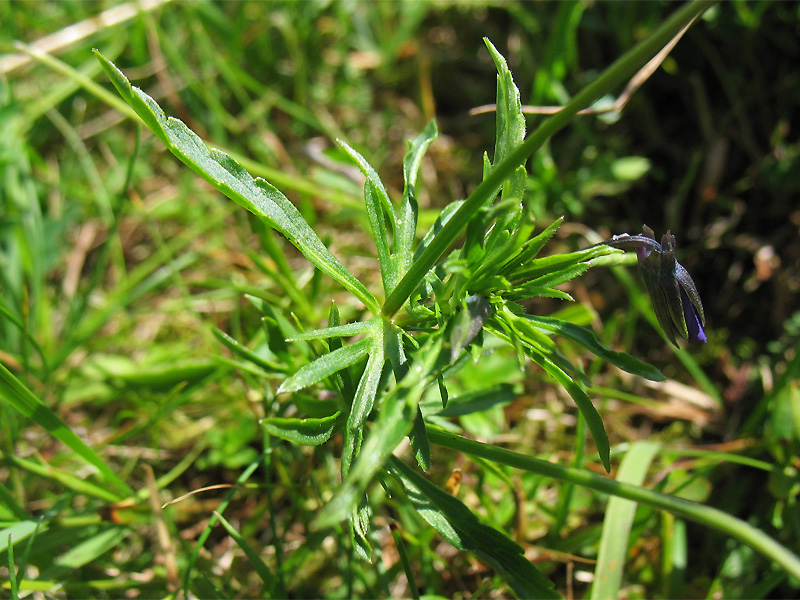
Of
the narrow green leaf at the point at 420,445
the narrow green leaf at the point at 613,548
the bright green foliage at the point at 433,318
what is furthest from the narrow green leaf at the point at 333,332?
the narrow green leaf at the point at 613,548

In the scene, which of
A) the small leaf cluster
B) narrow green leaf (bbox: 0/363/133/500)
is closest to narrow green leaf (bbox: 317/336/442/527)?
the small leaf cluster

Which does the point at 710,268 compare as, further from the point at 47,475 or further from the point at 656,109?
the point at 47,475

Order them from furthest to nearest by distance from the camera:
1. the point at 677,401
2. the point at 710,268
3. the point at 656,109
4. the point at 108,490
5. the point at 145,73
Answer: the point at 145,73
the point at 656,109
the point at 710,268
the point at 677,401
the point at 108,490

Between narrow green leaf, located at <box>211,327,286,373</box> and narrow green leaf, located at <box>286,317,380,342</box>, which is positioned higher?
narrow green leaf, located at <box>286,317,380,342</box>

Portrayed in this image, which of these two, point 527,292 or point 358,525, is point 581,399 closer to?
point 527,292

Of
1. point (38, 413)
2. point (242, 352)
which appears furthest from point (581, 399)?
point (38, 413)

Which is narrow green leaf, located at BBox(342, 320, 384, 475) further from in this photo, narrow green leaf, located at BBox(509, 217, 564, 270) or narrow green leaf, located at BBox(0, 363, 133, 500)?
narrow green leaf, located at BBox(0, 363, 133, 500)

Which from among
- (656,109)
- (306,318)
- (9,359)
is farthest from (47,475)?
(656,109)
